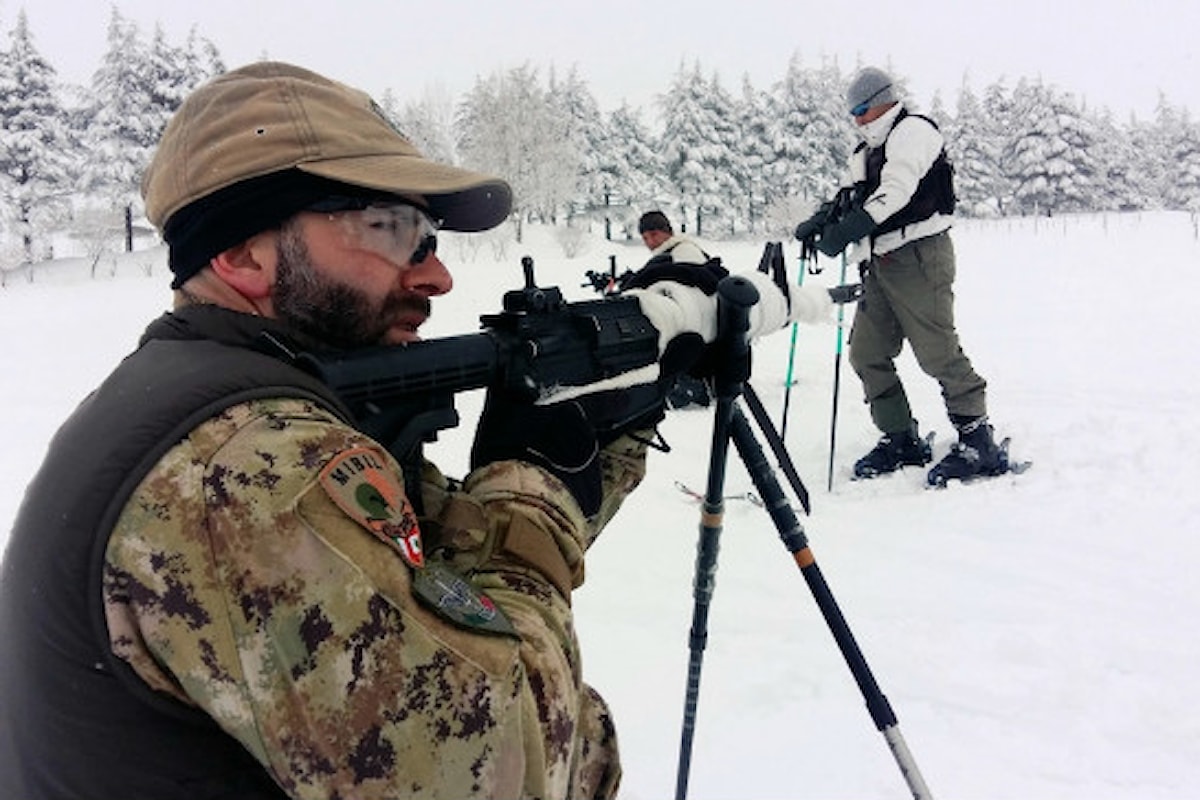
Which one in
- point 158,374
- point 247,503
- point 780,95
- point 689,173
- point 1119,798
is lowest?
point 1119,798

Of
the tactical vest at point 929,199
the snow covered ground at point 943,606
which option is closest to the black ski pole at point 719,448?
the snow covered ground at point 943,606

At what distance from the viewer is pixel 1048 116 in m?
53.4

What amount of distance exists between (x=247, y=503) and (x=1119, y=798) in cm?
272

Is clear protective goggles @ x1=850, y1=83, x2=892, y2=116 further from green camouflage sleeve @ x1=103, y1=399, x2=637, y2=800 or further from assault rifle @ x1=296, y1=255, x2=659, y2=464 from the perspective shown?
green camouflage sleeve @ x1=103, y1=399, x2=637, y2=800

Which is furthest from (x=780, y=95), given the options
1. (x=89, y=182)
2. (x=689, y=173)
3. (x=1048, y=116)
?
(x=89, y=182)

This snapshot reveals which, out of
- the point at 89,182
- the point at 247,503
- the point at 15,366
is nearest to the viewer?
the point at 247,503

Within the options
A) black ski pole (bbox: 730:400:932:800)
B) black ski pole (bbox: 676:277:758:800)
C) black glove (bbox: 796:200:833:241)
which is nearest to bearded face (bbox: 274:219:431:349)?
black ski pole (bbox: 676:277:758:800)

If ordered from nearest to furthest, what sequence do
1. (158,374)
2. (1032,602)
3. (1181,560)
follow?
(158,374) < (1032,602) < (1181,560)

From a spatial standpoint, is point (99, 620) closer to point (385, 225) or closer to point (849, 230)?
point (385, 225)

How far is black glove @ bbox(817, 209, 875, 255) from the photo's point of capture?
551cm

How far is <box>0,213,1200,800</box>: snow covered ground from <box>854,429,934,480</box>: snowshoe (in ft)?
0.45

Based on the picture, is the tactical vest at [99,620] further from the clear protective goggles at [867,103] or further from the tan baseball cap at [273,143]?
the clear protective goggles at [867,103]

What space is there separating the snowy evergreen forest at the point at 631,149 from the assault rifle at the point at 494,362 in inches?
1481

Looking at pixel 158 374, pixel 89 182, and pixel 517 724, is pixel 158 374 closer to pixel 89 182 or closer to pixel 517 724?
pixel 517 724
